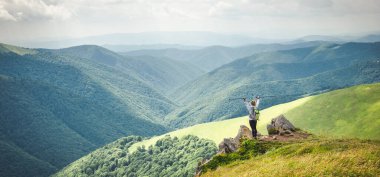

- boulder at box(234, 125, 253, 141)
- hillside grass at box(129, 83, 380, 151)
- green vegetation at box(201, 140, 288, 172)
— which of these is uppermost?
boulder at box(234, 125, 253, 141)

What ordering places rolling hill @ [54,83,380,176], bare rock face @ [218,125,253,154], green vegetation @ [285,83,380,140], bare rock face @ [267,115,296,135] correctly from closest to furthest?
Answer: 1. rolling hill @ [54,83,380,176]
2. bare rock face @ [218,125,253,154]
3. bare rock face @ [267,115,296,135]
4. green vegetation @ [285,83,380,140]

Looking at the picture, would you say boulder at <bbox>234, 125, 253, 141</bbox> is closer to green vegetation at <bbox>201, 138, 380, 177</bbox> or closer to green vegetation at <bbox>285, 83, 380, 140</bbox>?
green vegetation at <bbox>201, 138, 380, 177</bbox>

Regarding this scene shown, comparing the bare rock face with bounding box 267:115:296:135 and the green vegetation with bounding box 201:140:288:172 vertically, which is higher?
the bare rock face with bounding box 267:115:296:135

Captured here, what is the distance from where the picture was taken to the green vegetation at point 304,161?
30203 mm

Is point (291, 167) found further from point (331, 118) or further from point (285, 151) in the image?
point (331, 118)

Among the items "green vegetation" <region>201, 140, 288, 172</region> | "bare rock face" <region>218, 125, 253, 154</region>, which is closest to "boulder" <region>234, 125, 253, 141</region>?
"bare rock face" <region>218, 125, 253, 154</region>

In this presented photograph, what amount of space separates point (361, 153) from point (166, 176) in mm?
132372

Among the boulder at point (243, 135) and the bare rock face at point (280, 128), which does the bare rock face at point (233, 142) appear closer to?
the boulder at point (243, 135)

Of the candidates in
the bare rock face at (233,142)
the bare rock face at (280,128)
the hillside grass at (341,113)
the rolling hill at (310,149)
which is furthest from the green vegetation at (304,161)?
the hillside grass at (341,113)

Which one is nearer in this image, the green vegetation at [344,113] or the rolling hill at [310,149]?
the rolling hill at [310,149]

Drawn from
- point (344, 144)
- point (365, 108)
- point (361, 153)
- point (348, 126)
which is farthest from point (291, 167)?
point (365, 108)

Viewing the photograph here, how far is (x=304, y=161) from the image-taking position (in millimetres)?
33781

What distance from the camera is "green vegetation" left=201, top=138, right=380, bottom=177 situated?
30203mm

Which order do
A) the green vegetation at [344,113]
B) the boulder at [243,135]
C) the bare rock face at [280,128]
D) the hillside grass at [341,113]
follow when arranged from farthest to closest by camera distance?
the hillside grass at [341,113] < the green vegetation at [344,113] < the bare rock face at [280,128] < the boulder at [243,135]
